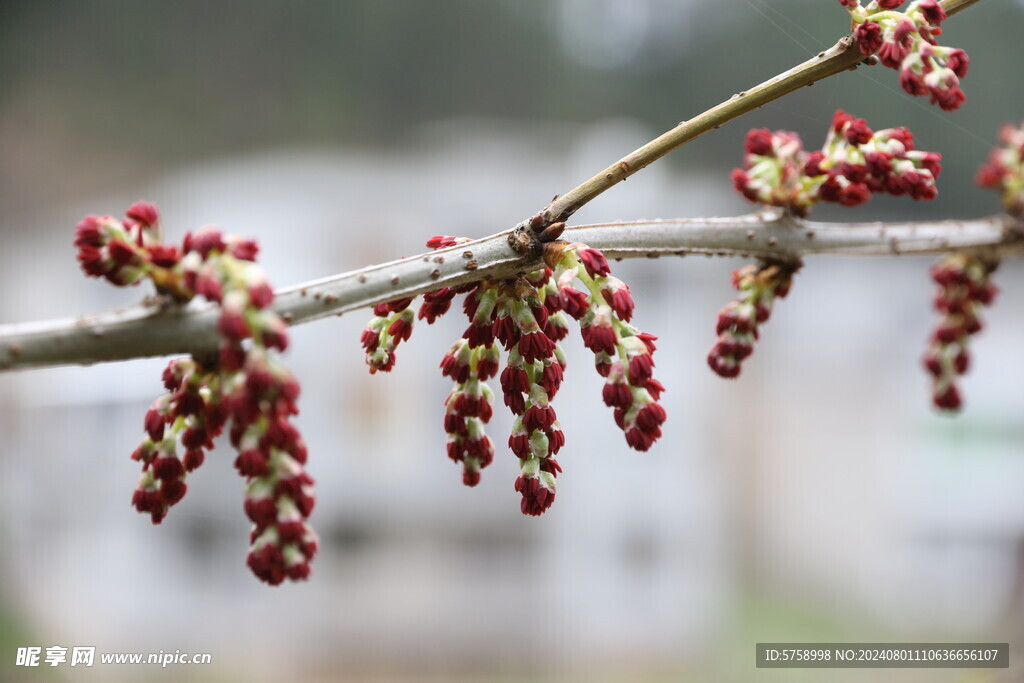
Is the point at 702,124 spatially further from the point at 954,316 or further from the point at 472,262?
the point at 954,316

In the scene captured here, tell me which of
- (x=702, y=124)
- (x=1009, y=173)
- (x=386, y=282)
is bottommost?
(x=386, y=282)

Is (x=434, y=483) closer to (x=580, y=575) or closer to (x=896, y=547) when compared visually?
(x=580, y=575)

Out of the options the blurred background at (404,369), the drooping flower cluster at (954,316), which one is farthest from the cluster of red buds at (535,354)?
the blurred background at (404,369)

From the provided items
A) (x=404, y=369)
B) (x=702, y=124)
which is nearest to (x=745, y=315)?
(x=702, y=124)

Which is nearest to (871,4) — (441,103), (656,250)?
(656,250)

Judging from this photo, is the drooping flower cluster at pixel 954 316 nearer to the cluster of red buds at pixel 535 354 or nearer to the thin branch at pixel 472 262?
the thin branch at pixel 472 262

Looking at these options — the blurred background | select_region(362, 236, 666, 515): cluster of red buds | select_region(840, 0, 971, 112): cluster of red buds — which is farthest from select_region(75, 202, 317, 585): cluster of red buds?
the blurred background

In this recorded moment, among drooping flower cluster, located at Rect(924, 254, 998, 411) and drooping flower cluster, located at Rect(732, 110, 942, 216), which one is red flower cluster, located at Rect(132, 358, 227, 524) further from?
drooping flower cluster, located at Rect(924, 254, 998, 411)
